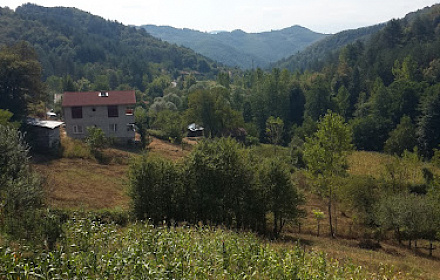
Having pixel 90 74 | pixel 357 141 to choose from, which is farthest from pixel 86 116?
pixel 90 74

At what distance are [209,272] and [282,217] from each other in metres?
12.8

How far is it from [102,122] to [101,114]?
107cm

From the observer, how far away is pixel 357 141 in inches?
2982

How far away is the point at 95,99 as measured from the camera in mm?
47844

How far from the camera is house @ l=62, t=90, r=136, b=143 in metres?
46.9

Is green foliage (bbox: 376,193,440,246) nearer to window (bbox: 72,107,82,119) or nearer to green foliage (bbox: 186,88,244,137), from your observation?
window (bbox: 72,107,82,119)

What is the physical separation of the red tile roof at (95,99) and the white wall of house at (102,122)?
24.4 inches

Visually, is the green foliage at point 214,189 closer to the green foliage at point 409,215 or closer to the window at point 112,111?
the green foliage at point 409,215

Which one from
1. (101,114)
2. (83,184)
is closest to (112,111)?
(101,114)

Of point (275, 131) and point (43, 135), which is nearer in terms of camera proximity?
point (43, 135)

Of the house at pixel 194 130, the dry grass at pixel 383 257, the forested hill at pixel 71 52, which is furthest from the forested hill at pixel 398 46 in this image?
the dry grass at pixel 383 257

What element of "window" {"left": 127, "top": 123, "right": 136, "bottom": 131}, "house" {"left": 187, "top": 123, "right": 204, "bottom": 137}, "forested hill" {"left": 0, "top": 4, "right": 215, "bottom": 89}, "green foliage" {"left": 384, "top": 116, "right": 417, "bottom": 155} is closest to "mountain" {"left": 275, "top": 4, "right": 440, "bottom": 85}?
"green foliage" {"left": 384, "top": 116, "right": 417, "bottom": 155}

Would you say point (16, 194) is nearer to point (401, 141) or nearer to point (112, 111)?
point (112, 111)

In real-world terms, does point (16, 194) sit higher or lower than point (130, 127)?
lower
